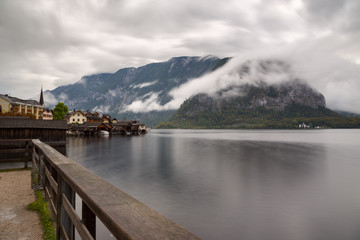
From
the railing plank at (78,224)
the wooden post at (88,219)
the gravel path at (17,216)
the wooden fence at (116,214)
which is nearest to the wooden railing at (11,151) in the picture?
the gravel path at (17,216)

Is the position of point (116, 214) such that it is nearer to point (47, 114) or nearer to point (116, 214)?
point (116, 214)

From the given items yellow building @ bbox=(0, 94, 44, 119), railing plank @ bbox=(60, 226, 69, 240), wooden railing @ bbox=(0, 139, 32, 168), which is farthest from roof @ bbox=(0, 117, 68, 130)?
yellow building @ bbox=(0, 94, 44, 119)

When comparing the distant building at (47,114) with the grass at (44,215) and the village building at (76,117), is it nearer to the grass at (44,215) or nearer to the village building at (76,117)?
the village building at (76,117)

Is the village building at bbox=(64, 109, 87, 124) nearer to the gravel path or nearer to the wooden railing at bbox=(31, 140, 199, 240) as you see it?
the gravel path

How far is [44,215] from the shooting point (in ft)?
28.9

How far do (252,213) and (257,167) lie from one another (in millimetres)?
22988

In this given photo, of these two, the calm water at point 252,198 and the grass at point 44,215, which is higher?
the grass at point 44,215

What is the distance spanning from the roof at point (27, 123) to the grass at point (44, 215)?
92.3 feet

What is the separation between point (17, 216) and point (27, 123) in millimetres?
32337

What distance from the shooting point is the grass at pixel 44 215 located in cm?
741

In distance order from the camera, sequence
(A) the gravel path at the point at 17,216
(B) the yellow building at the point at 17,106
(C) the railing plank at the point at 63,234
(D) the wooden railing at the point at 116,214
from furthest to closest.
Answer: (B) the yellow building at the point at 17,106 < (A) the gravel path at the point at 17,216 < (C) the railing plank at the point at 63,234 < (D) the wooden railing at the point at 116,214

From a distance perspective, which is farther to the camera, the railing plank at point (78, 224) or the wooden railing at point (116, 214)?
the railing plank at point (78, 224)

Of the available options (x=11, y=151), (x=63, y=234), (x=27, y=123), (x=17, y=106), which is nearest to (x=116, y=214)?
(x=63, y=234)

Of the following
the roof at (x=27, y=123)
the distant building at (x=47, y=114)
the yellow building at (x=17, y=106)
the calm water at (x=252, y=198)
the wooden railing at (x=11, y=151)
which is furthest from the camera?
the distant building at (x=47, y=114)
